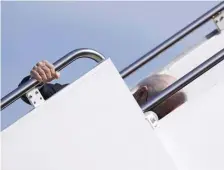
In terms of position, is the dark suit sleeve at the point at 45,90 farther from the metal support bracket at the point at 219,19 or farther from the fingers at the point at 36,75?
the metal support bracket at the point at 219,19

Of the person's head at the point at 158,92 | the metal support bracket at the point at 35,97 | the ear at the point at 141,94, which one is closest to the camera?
the metal support bracket at the point at 35,97

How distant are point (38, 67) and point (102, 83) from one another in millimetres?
360

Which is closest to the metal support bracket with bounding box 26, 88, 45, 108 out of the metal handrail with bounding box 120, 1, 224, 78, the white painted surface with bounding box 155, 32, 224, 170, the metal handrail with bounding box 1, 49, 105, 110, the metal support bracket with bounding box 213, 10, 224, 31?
the metal handrail with bounding box 1, 49, 105, 110

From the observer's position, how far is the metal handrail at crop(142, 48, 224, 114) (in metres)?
2.64

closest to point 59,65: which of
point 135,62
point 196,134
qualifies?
point 135,62

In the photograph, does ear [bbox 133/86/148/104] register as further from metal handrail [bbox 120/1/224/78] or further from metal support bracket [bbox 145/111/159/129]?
metal support bracket [bbox 145/111/159/129]

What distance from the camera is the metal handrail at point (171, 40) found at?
284cm

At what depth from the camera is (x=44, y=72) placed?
2693mm

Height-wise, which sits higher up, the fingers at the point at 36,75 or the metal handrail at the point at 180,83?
the fingers at the point at 36,75

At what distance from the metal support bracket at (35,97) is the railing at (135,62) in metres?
0.03

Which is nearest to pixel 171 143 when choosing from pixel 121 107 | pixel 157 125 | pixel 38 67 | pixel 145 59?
pixel 157 125

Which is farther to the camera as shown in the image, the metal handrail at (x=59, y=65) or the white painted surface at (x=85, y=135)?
the metal handrail at (x=59, y=65)

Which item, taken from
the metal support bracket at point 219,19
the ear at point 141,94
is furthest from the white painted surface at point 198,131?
the metal support bracket at point 219,19

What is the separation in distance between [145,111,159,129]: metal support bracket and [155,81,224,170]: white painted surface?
1.1 inches
